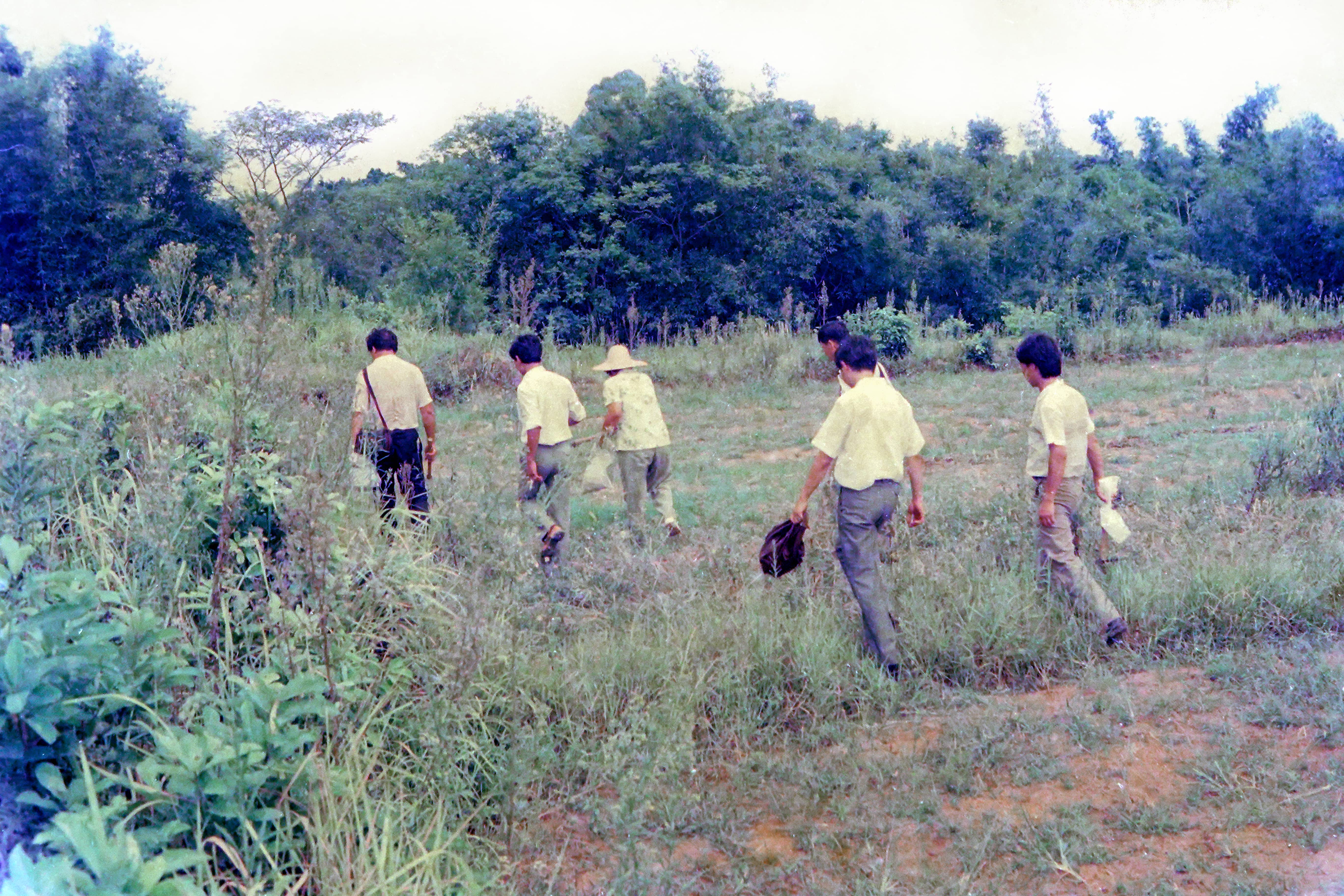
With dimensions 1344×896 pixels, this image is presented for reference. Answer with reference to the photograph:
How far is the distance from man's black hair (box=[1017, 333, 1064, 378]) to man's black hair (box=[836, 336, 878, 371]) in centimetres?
79

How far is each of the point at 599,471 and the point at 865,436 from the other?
2854 millimetres

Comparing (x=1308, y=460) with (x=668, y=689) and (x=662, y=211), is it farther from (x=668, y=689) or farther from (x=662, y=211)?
(x=662, y=211)

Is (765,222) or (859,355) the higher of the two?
(765,222)

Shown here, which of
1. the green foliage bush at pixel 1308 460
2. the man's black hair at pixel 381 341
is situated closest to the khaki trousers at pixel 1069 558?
the green foliage bush at pixel 1308 460

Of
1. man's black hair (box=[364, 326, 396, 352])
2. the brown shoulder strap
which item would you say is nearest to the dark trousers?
the brown shoulder strap

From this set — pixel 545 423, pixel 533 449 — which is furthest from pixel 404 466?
pixel 545 423

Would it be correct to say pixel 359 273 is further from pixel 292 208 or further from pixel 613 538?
pixel 613 538

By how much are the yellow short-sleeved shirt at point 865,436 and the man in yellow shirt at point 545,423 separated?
2004 mm

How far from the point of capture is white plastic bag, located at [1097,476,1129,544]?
222 inches

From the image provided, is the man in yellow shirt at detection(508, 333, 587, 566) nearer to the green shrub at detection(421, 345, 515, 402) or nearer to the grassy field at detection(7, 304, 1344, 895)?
the grassy field at detection(7, 304, 1344, 895)

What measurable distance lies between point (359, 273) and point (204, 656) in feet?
79.6

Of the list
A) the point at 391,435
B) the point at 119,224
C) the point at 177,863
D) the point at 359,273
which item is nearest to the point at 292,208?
the point at 359,273

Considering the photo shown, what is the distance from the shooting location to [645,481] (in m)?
8.00

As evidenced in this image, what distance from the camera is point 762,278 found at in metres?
25.0
